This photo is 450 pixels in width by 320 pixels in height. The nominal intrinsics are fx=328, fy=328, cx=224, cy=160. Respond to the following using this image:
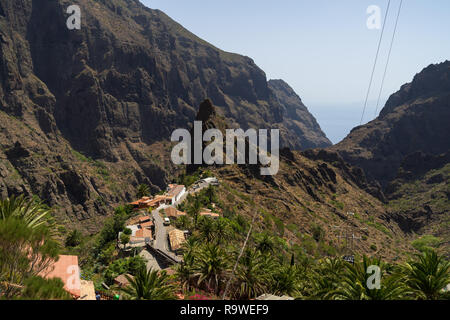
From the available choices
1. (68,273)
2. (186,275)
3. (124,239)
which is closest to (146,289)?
(68,273)

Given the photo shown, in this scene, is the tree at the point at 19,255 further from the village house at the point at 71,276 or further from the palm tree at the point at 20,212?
the palm tree at the point at 20,212

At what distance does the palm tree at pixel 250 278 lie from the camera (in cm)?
2997

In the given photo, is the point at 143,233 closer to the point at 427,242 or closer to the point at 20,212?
the point at 20,212

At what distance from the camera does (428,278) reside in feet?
72.4

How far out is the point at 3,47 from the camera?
193m

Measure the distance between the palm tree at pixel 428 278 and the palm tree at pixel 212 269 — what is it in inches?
602

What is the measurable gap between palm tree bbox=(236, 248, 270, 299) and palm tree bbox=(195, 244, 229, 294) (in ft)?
5.30

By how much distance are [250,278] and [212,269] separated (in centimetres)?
366

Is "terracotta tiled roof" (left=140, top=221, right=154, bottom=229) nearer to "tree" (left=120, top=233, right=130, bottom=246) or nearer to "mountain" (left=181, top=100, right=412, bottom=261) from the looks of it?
"tree" (left=120, top=233, right=130, bottom=246)

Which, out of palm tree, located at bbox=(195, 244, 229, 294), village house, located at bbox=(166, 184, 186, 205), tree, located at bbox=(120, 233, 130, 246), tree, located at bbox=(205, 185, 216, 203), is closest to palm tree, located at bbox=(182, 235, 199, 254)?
palm tree, located at bbox=(195, 244, 229, 294)

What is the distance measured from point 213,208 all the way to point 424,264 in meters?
52.9

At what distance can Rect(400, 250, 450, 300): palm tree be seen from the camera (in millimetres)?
21766

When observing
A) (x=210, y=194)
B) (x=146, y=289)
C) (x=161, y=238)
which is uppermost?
(x=210, y=194)
